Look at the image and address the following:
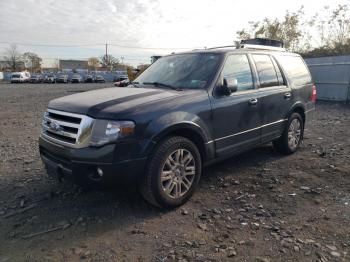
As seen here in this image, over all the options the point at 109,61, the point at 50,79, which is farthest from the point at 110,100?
the point at 109,61

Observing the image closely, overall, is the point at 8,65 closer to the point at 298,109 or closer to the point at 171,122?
the point at 298,109

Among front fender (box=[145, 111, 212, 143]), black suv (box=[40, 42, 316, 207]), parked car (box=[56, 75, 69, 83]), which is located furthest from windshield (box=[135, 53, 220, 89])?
parked car (box=[56, 75, 69, 83])

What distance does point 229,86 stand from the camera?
428 centimetres

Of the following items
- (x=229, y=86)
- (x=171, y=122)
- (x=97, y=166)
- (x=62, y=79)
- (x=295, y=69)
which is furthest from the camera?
(x=62, y=79)

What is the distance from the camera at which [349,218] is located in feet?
12.1

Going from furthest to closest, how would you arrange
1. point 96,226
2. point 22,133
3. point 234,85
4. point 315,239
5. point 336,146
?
point 22,133 < point 336,146 < point 234,85 < point 96,226 < point 315,239

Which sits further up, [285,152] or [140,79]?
[140,79]

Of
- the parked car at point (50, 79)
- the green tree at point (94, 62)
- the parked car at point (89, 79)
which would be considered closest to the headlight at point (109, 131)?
the parked car at point (89, 79)

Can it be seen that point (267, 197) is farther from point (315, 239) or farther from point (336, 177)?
point (336, 177)

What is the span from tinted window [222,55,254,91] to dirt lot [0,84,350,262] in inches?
54.3

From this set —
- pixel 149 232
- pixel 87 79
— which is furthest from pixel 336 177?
pixel 87 79

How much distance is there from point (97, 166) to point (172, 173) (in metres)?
0.89

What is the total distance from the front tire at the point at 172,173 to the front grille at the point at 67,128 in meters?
0.75

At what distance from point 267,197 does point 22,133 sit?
6.54m
